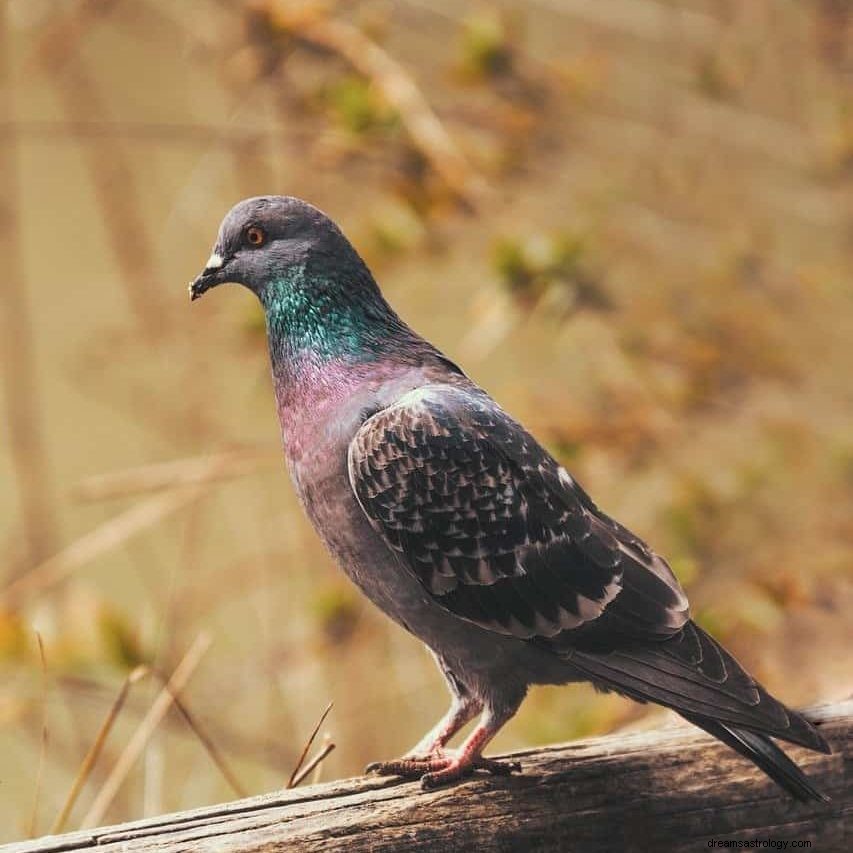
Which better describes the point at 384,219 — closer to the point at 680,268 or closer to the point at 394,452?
the point at 680,268

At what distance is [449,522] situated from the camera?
1.76m

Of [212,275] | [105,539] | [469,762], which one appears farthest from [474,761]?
[105,539]

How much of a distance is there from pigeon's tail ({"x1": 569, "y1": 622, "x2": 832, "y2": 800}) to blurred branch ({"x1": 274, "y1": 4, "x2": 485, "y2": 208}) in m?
2.24

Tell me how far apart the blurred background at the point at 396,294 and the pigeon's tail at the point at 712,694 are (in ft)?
6.00

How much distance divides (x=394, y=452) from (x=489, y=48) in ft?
8.20

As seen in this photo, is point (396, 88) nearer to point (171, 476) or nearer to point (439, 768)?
point (171, 476)

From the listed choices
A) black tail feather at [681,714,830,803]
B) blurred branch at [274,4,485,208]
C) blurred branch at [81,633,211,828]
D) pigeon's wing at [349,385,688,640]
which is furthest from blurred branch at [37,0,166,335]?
black tail feather at [681,714,830,803]

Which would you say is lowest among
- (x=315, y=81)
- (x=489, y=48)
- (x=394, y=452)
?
(x=394, y=452)

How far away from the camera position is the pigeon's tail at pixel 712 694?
1.69m

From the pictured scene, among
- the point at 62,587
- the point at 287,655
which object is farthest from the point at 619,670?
the point at 62,587

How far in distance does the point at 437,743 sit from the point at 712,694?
0.46 metres

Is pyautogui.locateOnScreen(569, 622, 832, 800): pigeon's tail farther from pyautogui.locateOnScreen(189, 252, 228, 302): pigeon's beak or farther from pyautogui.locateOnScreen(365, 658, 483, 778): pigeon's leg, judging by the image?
pyautogui.locateOnScreen(189, 252, 228, 302): pigeon's beak

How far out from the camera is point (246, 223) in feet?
5.63

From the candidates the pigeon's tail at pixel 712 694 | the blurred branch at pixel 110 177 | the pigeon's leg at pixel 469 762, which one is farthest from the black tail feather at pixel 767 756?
the blurred branch at pixel 110 177
